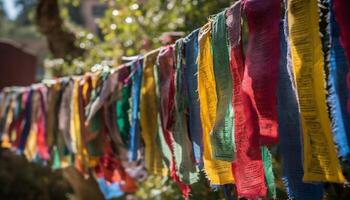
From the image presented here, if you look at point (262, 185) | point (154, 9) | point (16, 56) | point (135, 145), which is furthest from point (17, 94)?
point (262, 185)

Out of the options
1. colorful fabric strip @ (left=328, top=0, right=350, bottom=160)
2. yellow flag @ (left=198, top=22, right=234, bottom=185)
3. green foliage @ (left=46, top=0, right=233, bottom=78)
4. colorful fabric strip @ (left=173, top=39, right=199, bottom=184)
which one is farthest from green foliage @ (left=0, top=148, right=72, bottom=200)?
colorful fabric strip @ (left=328, top=0, right=350, bottom=160)

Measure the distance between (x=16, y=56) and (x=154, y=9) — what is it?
12.5 feet

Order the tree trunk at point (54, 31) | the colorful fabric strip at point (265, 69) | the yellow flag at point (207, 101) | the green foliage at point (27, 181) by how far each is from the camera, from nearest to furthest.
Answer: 1. the colorful fabric strip at point (265, 69)
2. the yellow flag at point (207, 101)
3. the tree trunk at point (54, 31)
4. the green foliage at point (27, 181)

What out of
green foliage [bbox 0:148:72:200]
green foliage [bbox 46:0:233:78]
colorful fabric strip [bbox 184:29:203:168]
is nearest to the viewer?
colorful fabric strip [bbox 184:29:203:168]

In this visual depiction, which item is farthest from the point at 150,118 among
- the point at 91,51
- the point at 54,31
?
the point at 54,31

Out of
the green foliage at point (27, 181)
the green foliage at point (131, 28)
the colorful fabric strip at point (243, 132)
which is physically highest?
the green foliage at point (131, 28)

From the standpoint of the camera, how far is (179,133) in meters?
2.62

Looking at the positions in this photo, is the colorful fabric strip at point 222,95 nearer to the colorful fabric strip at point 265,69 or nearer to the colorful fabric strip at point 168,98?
the colorful fabric strip at point 265,69

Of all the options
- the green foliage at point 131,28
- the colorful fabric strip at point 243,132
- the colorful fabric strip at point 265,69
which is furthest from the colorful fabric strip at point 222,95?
the green foliage at point 131,28

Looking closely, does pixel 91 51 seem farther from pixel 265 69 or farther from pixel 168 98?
pixel 265 69

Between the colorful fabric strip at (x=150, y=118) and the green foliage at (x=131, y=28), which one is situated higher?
the green foliage at (x=131, y=28)

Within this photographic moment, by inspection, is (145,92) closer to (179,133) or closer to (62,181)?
(179,133)

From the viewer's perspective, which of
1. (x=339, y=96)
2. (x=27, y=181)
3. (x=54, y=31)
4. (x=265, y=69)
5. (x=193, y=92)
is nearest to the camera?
(x=265, y=69)

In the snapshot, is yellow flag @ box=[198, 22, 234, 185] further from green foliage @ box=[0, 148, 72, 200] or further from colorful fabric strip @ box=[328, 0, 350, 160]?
green foliage @ box=[0, 148, 72, 200]
